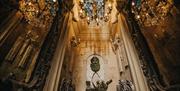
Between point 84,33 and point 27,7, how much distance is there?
4.30 metres

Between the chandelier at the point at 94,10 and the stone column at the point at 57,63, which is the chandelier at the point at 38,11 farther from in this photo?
the chandelier at the point at 94,10

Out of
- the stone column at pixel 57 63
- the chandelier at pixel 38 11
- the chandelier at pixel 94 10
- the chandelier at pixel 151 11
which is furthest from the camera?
the chandelier at pixel 94 10

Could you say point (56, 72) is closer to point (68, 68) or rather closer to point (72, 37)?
point (68, 68)

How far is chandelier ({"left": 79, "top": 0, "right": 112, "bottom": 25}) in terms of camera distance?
13195 millimetres

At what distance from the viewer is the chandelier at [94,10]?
13.2 meters

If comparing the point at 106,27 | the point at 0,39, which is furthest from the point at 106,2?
the point at 0,39

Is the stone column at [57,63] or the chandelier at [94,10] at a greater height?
the chandelier at [94,10]

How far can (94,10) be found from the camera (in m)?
13.2

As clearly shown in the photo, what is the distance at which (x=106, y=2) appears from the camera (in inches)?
555

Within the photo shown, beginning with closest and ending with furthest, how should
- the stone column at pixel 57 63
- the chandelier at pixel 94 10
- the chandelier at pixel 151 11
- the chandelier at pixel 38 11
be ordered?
1. the stone column at pixel 57 63
2. the chandelier at pixel 151 11
3. the chandelier at pixel 38 11
4. the chandelier at pixel 94 10

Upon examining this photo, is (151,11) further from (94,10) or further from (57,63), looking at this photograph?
(57,63)

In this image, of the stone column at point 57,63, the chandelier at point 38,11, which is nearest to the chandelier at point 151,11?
the stone column at point 57,63

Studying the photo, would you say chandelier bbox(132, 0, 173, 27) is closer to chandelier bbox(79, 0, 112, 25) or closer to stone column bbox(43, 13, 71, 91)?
chandelier bbox(79, 0, 112, 25)

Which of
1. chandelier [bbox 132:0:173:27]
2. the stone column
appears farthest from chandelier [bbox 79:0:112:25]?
the stone column
